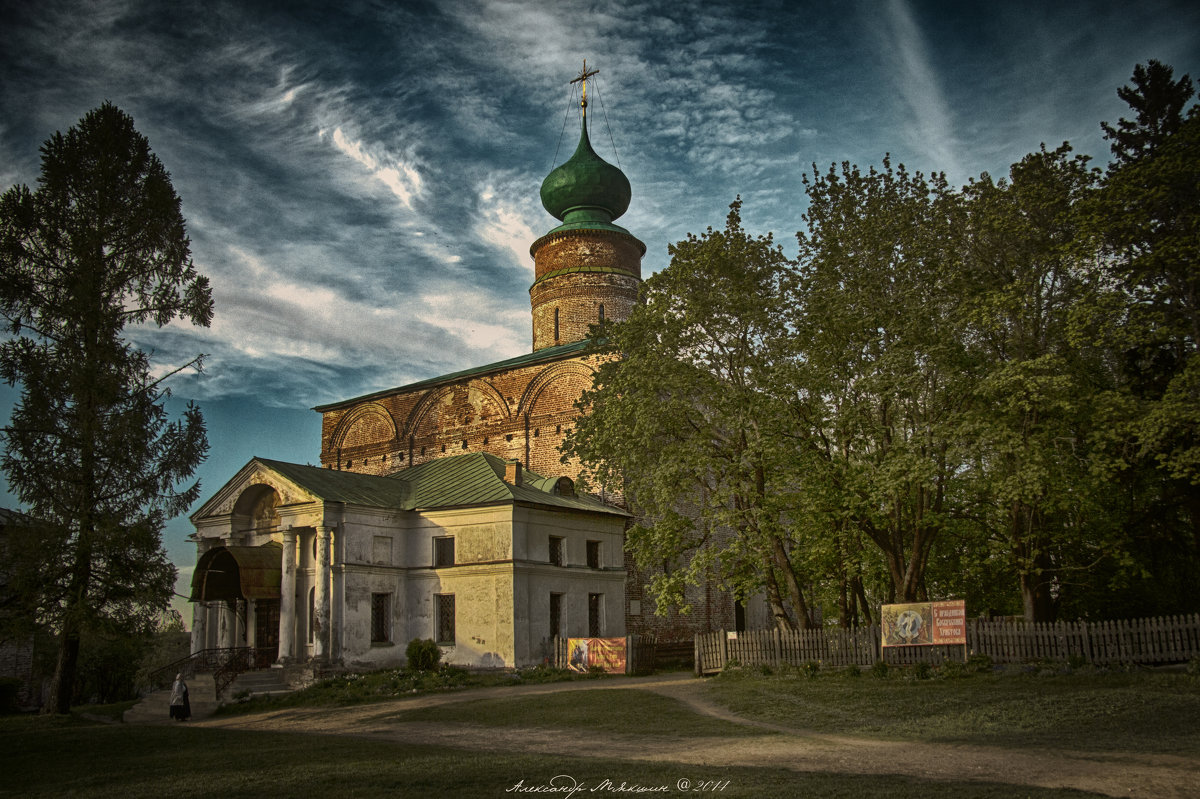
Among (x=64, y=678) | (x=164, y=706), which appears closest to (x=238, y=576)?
(x=164, y=706)

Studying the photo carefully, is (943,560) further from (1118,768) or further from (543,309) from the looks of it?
(543,309)

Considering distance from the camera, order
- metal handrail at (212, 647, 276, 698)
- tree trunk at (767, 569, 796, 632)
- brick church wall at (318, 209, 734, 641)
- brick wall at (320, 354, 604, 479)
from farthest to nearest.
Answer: brick wall at (320, 354, 604, 479)
brick church wall at (318, 209, 734, 641)
metal handrail at (212, 647, 276, 698)
tree trunk at (767, 569, 796, 632)

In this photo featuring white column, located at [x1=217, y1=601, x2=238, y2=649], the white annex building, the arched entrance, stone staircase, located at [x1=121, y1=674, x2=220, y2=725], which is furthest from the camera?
white column, located at [x1=217, y1=601, x2=238, y2=649]

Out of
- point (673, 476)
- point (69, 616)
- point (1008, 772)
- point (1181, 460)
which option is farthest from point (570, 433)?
point (1008, 772)

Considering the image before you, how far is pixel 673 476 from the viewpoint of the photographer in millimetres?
19422

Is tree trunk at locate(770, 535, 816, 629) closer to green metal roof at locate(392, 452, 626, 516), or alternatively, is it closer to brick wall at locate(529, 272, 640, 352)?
green metal roof at locate(392, 452, 626, 516)

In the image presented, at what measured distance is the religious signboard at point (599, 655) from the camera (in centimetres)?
2255

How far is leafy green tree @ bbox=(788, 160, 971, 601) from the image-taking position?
17531 millimetres

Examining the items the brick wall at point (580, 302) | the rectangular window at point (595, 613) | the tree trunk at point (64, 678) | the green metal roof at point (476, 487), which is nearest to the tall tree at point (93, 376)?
the tree trunk at point (64, 678)

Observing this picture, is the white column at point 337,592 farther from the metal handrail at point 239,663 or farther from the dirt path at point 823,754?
the dirt path at point 823,754

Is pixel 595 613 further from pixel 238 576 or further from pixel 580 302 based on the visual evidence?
pixel 580 302

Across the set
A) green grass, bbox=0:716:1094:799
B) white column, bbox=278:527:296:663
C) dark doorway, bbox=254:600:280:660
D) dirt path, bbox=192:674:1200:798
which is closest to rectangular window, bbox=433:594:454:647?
white column, bbox=278:527:296:663

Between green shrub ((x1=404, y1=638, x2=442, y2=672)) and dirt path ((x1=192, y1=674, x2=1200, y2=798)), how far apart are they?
6347 mm

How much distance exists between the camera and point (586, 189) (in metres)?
33.8
